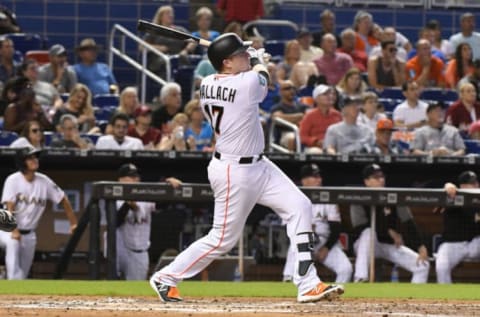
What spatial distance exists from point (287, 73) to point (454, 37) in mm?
2823

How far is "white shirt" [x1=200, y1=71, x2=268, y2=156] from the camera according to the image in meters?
8.63

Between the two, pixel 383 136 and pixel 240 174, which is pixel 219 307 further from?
pixel 383 136

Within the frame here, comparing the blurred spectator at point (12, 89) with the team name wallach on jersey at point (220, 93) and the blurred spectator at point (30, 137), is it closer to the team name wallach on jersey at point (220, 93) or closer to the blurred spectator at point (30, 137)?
the blurred spectator at point (30, 137)

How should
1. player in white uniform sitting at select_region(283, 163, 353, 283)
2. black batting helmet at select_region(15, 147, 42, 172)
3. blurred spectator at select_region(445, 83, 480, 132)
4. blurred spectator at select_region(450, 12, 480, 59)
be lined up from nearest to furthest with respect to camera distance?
player in white uniform sitting at select_region(283, 163, 353, 283)
black batting helmet at select_region(15, 147, 42, 172)
blurred spectator at select_region(445, 83, 480, 132)
blurred spectator at select_region(450, 12, 480, 59)

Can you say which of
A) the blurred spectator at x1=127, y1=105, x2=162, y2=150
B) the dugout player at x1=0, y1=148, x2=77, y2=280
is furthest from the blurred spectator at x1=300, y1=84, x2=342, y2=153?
the dugout player at x1=0, y1=148, x2=77, y2=280

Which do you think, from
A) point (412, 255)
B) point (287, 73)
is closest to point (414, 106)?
point (287, 73)

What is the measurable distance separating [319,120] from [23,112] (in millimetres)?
3176

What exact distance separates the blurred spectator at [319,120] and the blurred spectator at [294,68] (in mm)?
1485

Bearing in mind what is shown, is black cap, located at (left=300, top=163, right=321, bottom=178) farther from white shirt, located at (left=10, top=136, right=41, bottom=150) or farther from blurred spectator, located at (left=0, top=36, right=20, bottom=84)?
blurred spectator, located at (left=0, top=36, right=20, bottom=84)

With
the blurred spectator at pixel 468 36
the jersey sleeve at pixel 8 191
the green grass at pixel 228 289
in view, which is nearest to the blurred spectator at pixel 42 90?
the jersey sleeve at pixel 8 191

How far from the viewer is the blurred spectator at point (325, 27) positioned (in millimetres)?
17344

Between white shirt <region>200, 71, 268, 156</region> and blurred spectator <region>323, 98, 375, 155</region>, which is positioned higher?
white shirt <region>200, 71, 268, 156</region>

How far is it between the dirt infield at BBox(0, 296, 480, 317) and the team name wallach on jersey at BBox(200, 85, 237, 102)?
135cm

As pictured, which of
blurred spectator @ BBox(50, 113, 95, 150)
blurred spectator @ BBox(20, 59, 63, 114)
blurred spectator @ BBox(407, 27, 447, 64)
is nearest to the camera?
blurred spectator @ BBox(50, 113, 95, 150)
